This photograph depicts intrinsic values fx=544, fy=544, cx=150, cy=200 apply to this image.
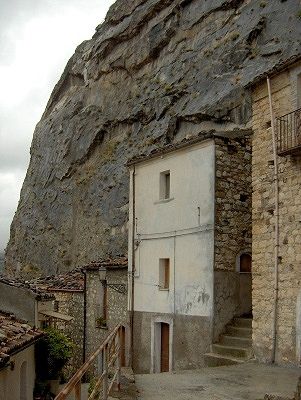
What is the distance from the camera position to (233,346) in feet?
49.3

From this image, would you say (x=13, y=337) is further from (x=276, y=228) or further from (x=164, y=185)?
(x=164, y=185)

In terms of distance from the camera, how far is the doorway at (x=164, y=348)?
1753 centimetres

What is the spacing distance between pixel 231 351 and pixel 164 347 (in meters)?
3.53

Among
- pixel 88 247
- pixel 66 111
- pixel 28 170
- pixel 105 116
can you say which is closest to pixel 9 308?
pixel 88 247

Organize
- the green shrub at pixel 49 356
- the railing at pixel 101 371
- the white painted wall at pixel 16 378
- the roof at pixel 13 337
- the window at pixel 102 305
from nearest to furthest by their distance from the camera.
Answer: the railing at pixel 101 371 → the roof at pixel 13 337 → the white painted wall at pixel 16 378 → the green shrub at pixel 49 356 → the window at pixel 102 305

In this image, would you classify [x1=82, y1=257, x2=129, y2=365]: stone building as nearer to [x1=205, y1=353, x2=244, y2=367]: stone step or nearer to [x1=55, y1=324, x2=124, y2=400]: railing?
[x1=205, y1=353, x2=244, y2=367]: stone step

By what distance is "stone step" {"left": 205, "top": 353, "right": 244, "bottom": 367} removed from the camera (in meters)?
14.2

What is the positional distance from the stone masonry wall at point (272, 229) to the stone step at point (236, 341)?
0.98 metres

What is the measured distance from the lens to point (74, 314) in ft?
78.6

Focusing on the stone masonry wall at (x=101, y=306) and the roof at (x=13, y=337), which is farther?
the stone masonry wall at (x=101, y=306)

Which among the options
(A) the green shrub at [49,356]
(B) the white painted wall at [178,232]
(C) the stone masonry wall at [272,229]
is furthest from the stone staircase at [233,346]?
(A) the green shrub at [49,356]

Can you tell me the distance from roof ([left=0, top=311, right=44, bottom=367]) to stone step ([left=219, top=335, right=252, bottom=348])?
5.17 meters

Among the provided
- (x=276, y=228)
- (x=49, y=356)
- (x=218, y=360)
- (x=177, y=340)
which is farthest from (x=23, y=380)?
(x=276, y=228)

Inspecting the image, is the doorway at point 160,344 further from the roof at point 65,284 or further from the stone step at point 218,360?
the roof at point 65,284
